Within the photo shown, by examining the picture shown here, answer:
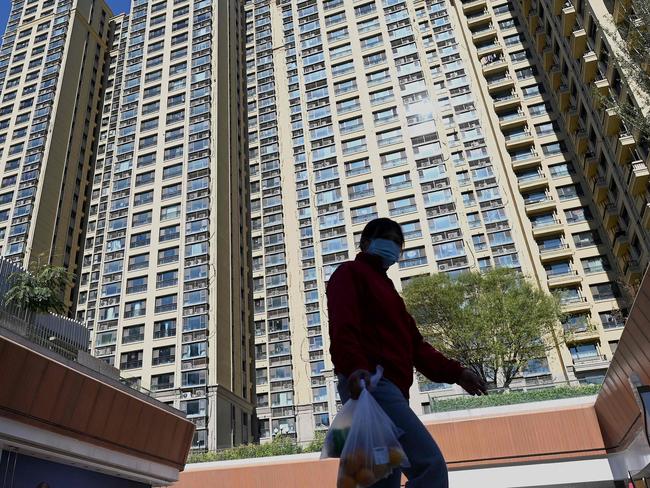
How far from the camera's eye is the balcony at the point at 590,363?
3634 cm

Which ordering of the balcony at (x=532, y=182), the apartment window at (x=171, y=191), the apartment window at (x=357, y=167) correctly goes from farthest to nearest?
the apartment window at (x=171, y=191), the apartment window at (x=357, y=167), the balcony at (x=532, y=182)

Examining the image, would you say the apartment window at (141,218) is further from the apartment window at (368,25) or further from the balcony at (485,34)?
the balcony at (485,34)

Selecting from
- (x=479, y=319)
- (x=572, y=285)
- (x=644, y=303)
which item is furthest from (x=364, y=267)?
(x=572, y=285)

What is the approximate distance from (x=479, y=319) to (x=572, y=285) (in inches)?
598

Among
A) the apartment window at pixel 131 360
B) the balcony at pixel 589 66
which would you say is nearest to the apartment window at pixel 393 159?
the balcony at pixel 589 66

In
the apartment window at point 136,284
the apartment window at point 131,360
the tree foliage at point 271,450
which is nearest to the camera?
the tree foliage at point 271,450

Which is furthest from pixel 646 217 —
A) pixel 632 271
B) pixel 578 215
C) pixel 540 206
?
pixel 540 206

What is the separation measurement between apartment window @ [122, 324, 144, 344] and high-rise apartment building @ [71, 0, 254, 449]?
0.08 metres

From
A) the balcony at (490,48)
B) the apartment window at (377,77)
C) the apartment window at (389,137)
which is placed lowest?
the apartment window at (389,137)

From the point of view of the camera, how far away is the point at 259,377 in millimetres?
54281

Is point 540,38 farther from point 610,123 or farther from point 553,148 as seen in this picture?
point 610,123

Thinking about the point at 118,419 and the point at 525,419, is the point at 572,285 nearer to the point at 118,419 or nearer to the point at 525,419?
the point at 525,419

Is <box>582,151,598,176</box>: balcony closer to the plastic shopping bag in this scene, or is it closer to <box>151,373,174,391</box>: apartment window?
<box>151,373,174,391</box>: apartment window

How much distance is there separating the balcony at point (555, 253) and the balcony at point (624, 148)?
1045cm
